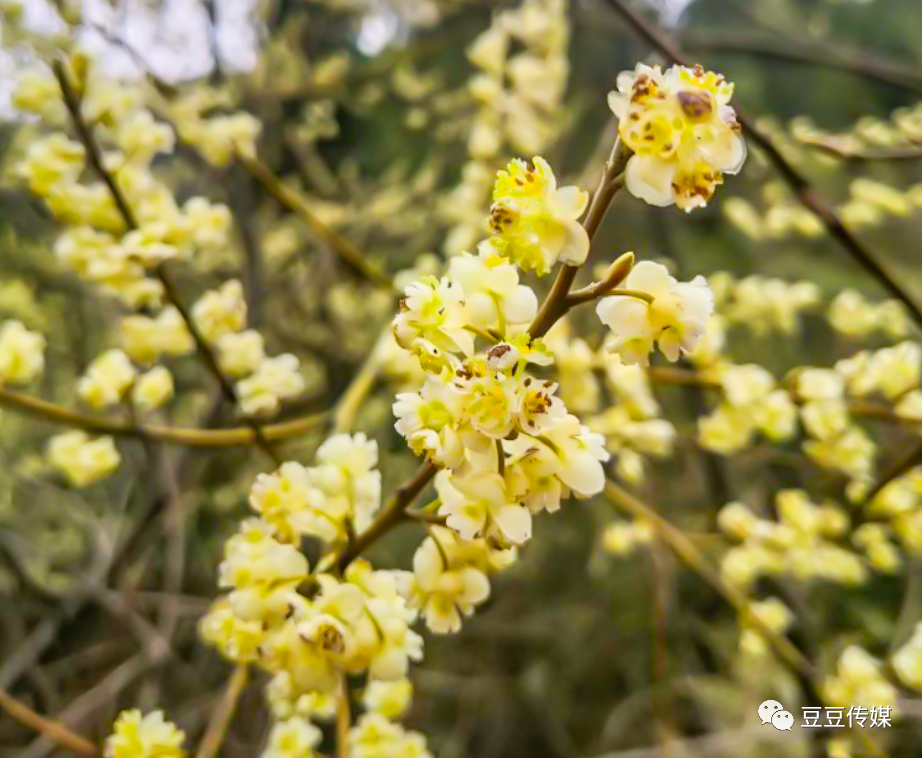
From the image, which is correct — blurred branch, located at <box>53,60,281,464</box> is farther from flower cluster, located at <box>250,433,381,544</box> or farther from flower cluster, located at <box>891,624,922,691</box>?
flower cluster, located at <box>891,624,922,691</box>

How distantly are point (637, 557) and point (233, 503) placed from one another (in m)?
0.80

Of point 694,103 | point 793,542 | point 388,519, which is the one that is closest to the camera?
point 694,103

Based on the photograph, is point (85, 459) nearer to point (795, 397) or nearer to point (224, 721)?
point (224, 721)

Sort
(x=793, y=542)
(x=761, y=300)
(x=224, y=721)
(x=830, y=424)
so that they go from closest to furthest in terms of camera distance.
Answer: (x=224, y=721) < (x=830, y=424) < (x=793, y=542) < (x=761, y=300)

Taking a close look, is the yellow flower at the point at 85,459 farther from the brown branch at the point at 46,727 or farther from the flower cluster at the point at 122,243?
the brown branch at the point at 46,727

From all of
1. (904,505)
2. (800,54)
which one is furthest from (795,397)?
(800,54)

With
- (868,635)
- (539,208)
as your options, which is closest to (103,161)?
(539,208)

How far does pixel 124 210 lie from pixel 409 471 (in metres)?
0.79

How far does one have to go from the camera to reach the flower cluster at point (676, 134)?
0.30 meters

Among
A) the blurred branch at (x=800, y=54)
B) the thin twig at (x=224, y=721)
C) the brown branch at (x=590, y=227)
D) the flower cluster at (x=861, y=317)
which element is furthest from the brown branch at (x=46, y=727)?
the blurred branch at (x=800, y=54)

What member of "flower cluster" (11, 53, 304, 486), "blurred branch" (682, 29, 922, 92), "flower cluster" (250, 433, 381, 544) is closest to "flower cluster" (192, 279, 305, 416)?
"flower cluster" (11, 53, 304, 486)

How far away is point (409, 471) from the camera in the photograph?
1335 mm

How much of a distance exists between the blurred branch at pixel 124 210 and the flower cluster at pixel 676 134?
0.37m

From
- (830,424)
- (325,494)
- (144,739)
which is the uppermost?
(325,494)
